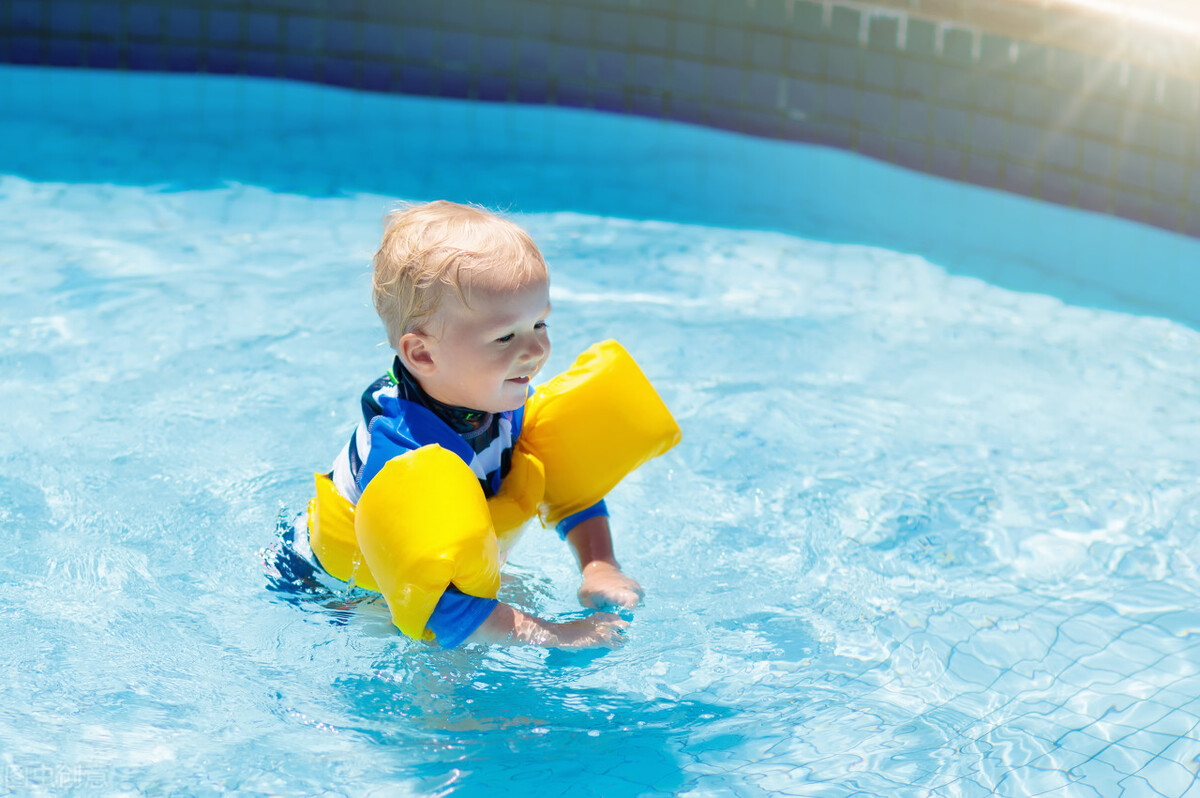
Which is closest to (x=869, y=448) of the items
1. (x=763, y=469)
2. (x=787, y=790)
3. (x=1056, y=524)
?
(x=763, y=469)

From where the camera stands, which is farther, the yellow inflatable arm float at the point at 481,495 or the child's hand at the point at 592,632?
the child's hand at the point at 592,632

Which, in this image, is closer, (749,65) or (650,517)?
(650,517)

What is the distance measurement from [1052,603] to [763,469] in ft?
3.00

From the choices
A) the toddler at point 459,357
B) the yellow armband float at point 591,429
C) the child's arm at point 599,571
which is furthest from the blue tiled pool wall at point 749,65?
the toddler at point 459,357

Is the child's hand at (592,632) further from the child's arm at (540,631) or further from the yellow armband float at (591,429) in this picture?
the yellow armband float at (591,429)

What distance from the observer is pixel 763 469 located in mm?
3551

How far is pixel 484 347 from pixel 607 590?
557 mm

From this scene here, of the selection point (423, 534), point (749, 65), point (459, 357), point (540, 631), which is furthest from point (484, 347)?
point (749, 65)

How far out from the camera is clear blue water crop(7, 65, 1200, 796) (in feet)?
7.86

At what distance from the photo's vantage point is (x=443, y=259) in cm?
219

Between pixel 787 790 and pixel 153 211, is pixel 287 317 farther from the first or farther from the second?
pixel 787 790

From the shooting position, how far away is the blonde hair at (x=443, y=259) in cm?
220

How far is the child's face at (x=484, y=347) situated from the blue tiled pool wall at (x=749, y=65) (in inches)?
158

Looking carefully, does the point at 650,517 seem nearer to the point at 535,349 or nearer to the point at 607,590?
the point at 607,590
